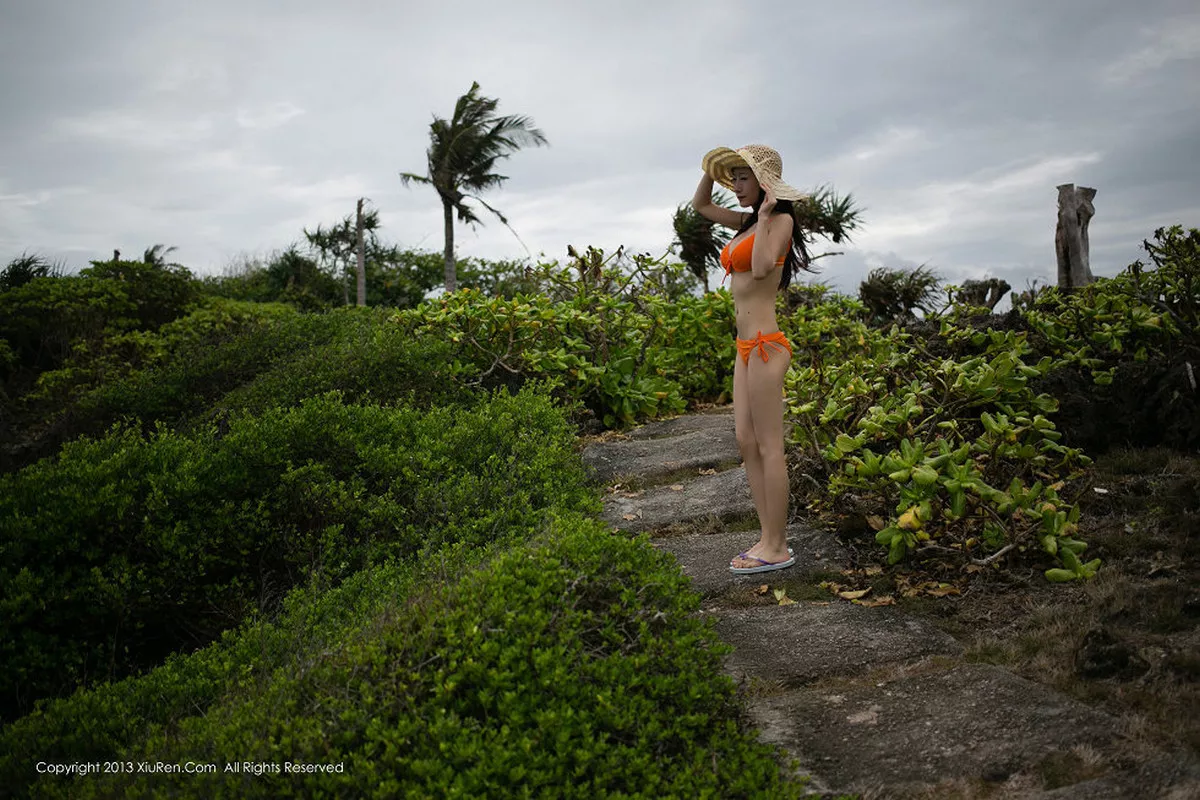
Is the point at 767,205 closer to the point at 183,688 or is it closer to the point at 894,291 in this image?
the point at 183,688

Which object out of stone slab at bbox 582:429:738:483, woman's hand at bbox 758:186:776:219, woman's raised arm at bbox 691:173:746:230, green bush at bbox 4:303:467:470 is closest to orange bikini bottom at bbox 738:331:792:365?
woman's hand at bbox 758:186:776:219

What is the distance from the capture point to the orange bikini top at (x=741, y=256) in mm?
3924

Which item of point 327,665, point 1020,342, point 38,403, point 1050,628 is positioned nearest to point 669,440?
point 1020,342

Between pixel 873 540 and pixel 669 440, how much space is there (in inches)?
108

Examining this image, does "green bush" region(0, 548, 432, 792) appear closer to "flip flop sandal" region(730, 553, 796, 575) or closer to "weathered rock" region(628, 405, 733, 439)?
"flip flop sandal" region(730, 553, 796, 575)

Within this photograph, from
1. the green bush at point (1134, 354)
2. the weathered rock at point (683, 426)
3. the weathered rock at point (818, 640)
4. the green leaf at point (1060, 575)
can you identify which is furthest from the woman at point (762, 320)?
the weathered rock at point (683, 426)

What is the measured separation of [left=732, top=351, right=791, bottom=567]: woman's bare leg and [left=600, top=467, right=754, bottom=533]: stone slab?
89cm

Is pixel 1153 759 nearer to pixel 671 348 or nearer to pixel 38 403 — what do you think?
pixel 671 348

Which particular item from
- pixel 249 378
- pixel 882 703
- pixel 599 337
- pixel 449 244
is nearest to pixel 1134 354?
pixel 882 703

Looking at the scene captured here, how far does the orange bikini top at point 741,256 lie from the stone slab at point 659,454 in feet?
7.18

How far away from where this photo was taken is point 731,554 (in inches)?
170

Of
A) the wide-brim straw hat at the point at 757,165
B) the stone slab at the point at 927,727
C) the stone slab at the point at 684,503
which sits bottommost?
the stone slab at the point at 927,727

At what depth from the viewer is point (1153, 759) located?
2230 millimetres

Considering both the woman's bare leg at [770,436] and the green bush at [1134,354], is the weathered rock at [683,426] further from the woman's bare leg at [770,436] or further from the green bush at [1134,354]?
the woman's bare leg at [770,436]
